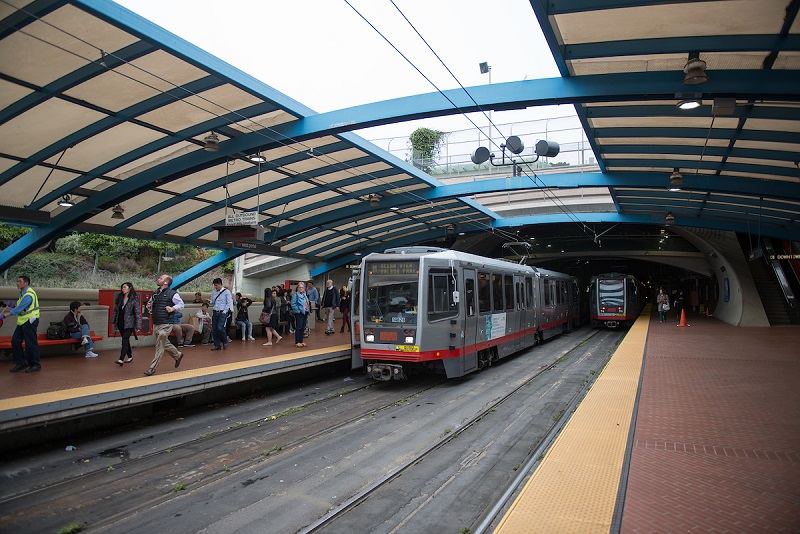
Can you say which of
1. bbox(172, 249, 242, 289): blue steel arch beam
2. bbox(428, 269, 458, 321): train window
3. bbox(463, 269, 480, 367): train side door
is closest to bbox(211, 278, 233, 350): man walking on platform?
bbox(428, 269, 458, 321): train window

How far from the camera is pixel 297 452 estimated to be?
683 cm

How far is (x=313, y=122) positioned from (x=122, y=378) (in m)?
6.55

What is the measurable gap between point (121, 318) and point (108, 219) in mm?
7679

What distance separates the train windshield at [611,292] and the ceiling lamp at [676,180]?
40.6 ft

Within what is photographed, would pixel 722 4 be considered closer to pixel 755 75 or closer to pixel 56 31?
pixel 755 75

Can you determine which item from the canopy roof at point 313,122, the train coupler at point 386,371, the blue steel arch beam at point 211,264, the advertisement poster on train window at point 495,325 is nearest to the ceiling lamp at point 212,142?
the canopy roof at point 313,122

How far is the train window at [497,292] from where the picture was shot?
13.8 m

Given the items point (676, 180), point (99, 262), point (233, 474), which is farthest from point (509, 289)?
point (99, 262)

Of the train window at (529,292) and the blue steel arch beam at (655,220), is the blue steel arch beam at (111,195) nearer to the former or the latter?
the train window at (529,292)

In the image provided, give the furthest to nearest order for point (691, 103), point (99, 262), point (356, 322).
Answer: point (99, 262), point (356, 322), point (691, 103)

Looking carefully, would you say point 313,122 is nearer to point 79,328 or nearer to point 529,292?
point 79,328

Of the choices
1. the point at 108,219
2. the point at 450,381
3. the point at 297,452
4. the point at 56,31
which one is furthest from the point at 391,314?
the point at 108,219

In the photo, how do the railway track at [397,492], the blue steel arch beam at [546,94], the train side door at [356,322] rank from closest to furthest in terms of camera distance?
the railway track at [397,492], the blue steel arch beam at [546,94], the train side door at [356,322]

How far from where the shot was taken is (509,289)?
1534 centimetres
